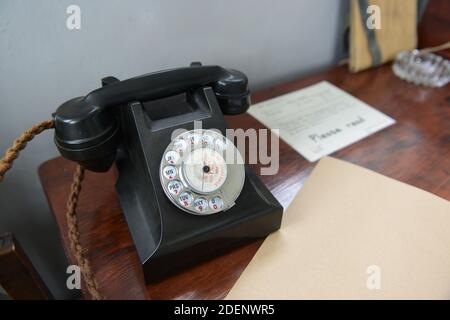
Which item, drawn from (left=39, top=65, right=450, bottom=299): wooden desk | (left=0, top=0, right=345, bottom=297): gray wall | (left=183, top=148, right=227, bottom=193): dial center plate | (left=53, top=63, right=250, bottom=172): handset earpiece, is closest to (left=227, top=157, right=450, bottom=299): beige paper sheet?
Result: (left=39, top=65, right=450, bottom=299): wooden desk

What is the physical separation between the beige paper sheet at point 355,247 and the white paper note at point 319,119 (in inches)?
4.3

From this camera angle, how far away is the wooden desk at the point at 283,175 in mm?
442

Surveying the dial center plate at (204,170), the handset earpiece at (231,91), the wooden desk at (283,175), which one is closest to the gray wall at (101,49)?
the wooden desk at (283,175)

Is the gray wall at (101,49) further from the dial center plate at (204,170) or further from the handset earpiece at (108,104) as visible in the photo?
the dial center plate at (204,170)

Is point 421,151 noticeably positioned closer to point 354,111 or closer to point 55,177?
point 354,111

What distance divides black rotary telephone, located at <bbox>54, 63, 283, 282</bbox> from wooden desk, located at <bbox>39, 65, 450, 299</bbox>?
29 millimetres

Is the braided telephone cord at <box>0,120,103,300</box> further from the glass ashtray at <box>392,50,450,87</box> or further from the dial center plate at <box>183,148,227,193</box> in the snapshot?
the glass ashtray at <box>392,50,450,87</box>

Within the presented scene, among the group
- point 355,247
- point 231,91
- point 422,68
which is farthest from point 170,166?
point 422,68

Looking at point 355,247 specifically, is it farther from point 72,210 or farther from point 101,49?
point 101,49

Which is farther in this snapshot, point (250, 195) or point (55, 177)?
point (55, 177)

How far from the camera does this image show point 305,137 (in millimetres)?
702

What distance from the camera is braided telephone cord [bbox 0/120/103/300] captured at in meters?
0.42
